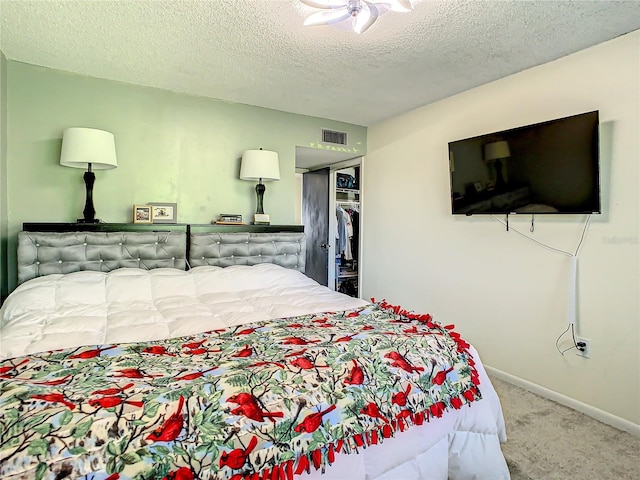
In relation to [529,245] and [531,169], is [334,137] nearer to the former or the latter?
[531,169]

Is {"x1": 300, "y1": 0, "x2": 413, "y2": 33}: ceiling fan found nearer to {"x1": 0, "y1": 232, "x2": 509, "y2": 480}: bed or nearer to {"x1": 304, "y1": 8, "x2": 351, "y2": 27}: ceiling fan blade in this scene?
{"x1": 304, "y1": 8, "x2": 351, "y2": 27}: ceiling fan blade

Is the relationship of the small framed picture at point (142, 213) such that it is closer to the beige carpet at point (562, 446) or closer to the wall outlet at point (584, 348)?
the beige carpet at point (562, 446)

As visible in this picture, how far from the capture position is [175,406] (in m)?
0.99

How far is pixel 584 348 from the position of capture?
2.39m

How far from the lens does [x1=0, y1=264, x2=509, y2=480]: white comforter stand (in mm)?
1394

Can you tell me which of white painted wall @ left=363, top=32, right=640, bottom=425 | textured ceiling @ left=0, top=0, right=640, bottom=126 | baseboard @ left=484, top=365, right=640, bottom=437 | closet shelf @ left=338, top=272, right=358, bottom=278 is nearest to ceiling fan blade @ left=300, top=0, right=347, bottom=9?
→ textured ceiling @ left=0, top=0, right=640, bottom=126

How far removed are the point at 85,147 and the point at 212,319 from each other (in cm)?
169

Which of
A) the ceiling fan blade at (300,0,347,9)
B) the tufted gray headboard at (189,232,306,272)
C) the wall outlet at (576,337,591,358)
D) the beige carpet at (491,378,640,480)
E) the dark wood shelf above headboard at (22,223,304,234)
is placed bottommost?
the beige carpet at (491,378,640,480)

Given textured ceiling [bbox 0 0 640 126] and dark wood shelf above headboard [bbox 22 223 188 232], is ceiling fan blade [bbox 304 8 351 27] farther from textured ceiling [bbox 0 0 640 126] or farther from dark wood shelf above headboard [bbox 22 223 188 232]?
dark wood shelf above headboard [bbox 22 223 188 232]

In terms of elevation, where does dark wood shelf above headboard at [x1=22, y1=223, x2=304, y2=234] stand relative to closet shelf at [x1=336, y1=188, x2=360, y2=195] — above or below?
below

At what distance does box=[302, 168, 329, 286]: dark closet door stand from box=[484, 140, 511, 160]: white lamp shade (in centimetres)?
237

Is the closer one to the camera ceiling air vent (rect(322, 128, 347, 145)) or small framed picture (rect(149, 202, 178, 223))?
small framed picture (rect(149, 202, 178, 223))

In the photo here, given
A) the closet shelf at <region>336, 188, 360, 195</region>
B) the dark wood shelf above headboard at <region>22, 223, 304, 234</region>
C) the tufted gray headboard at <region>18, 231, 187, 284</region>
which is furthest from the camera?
the closet shelf at <region>336, 188, 360, 195</region>

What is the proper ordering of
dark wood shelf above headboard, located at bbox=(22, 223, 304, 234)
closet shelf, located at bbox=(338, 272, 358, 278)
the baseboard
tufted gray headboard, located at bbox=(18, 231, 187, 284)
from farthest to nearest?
closet shelf, located at bbox=(338, 272, 358, 278), dark wood shelf above headboard, located at bbox=(22, 223, 304, 234), tufted gray headboard, located at bbox=(18, 231, 187, 284), the baseboard
